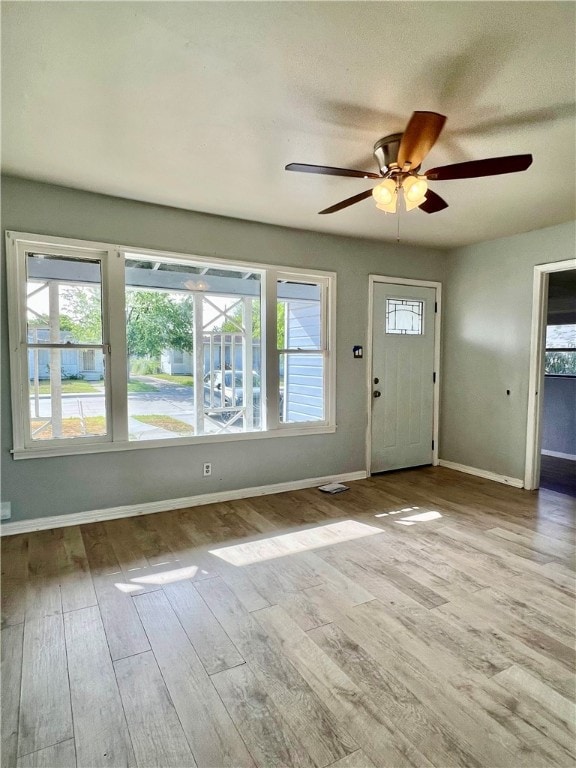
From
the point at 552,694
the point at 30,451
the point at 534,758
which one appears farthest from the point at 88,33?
the point at 552,694

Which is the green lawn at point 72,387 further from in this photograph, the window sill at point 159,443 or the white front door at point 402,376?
the white front door at point 402,376

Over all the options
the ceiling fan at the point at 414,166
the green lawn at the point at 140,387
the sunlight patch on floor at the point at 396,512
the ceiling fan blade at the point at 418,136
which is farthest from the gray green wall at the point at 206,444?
the ceiling fan blade at the point at 418,136

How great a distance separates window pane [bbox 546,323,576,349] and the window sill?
3.84m

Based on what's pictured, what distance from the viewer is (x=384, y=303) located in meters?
4.57

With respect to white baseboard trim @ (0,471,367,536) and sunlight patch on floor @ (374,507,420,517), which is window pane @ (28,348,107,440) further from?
sunlight patch on floor @ (374,507,420,517)

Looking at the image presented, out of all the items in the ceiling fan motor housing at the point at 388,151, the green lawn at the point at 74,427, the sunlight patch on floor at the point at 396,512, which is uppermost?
the ceiling fan motor housing at the point at 388,151

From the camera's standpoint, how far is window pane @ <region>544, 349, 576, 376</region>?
18.3 ft

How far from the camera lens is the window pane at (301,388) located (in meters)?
4.15

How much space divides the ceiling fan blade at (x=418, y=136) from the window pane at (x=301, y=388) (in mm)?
2320

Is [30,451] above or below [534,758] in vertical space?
above

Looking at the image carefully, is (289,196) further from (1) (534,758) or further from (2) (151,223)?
(1) (534,758)

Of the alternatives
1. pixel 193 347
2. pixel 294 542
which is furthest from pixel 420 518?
pixel 193 347

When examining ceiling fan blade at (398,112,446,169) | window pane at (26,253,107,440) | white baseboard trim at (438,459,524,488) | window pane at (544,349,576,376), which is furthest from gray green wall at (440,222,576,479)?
window pane at (26,253,107,440)

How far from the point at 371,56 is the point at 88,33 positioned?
3.71 feet
